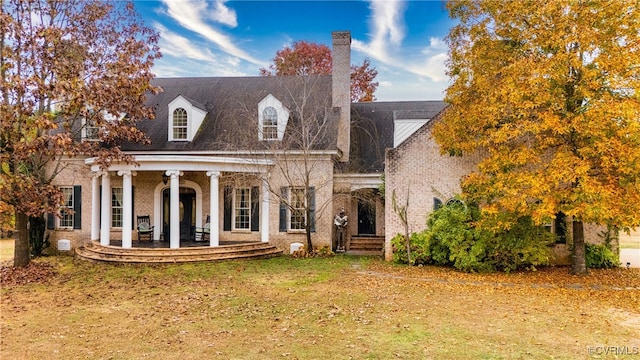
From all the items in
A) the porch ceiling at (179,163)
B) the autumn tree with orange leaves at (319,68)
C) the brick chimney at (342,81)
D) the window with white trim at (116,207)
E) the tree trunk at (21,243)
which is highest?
the autumn tree with orange leaves at (319,68)

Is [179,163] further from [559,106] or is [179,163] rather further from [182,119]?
[559,106]

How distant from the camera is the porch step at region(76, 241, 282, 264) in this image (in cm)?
1520

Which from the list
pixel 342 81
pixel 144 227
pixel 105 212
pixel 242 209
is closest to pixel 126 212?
pixel 105 212

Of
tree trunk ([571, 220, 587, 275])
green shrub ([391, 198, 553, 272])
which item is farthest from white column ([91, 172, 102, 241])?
tree trunk ([571, 220, 587, 275])

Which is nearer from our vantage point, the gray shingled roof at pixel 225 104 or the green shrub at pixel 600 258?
the green shrub at pixel 600 258

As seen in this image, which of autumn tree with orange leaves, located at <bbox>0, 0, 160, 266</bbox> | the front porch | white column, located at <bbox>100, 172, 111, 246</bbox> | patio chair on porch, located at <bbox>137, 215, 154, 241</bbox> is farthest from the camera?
patio chair on porch, located at <bbox>137, 215, 154, 241</bbox>

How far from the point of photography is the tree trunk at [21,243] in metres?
14.3

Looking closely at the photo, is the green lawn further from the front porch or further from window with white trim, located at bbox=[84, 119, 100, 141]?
window with white trim, located at bbox=[84, 119, 100, 141]

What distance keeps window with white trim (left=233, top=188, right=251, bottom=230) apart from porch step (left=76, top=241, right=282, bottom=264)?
1951mm

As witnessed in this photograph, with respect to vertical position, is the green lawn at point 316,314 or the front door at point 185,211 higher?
the front door at point 185,211

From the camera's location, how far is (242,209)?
730 inches

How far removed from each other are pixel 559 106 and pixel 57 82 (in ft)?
50.7

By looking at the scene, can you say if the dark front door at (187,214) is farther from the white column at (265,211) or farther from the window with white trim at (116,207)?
the white column at (265,211)

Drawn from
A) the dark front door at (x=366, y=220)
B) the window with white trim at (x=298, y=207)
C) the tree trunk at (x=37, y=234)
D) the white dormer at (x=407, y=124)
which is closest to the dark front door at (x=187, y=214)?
the window with white trim at (x=298, y=207)
